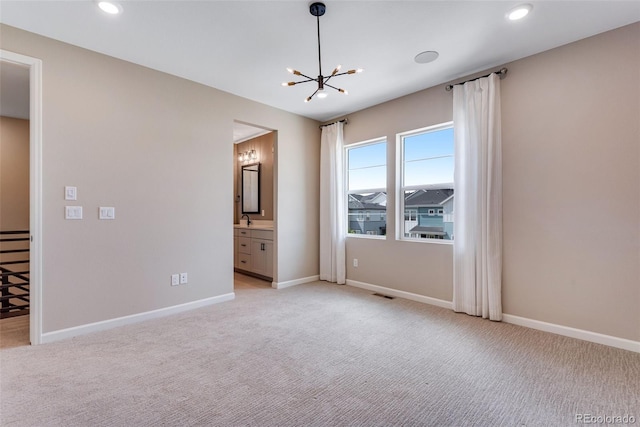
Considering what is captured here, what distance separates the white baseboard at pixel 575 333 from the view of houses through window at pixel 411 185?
110 centimetres

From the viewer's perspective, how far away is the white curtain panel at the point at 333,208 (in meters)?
4.72

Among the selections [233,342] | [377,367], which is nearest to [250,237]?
[233,342]

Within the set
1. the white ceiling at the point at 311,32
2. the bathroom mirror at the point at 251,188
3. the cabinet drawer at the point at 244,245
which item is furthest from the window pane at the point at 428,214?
the bathroom mirror at the point at 251,188

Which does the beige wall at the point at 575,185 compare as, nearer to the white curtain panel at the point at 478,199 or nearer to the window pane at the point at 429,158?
the white curtain panel at the point at 478,199

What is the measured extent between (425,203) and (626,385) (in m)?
2.41

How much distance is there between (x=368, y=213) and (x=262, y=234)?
1.84 m

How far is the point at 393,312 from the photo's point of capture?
3383mm

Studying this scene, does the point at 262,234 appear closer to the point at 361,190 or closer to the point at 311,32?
the point at 361,190

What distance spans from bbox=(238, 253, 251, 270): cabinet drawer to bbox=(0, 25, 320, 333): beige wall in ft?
4.57

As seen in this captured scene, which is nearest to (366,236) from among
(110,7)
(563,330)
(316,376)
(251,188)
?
(563,330)

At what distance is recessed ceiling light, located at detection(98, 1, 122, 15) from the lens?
219 cm

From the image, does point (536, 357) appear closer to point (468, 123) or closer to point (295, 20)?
point (468, 123)

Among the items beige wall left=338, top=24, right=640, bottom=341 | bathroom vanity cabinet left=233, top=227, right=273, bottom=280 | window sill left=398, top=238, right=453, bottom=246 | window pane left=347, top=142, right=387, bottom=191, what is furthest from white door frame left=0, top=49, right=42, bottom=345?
Result: beige wall left=338, top=24, right=640, bottom=341

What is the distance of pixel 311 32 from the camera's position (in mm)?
2531
